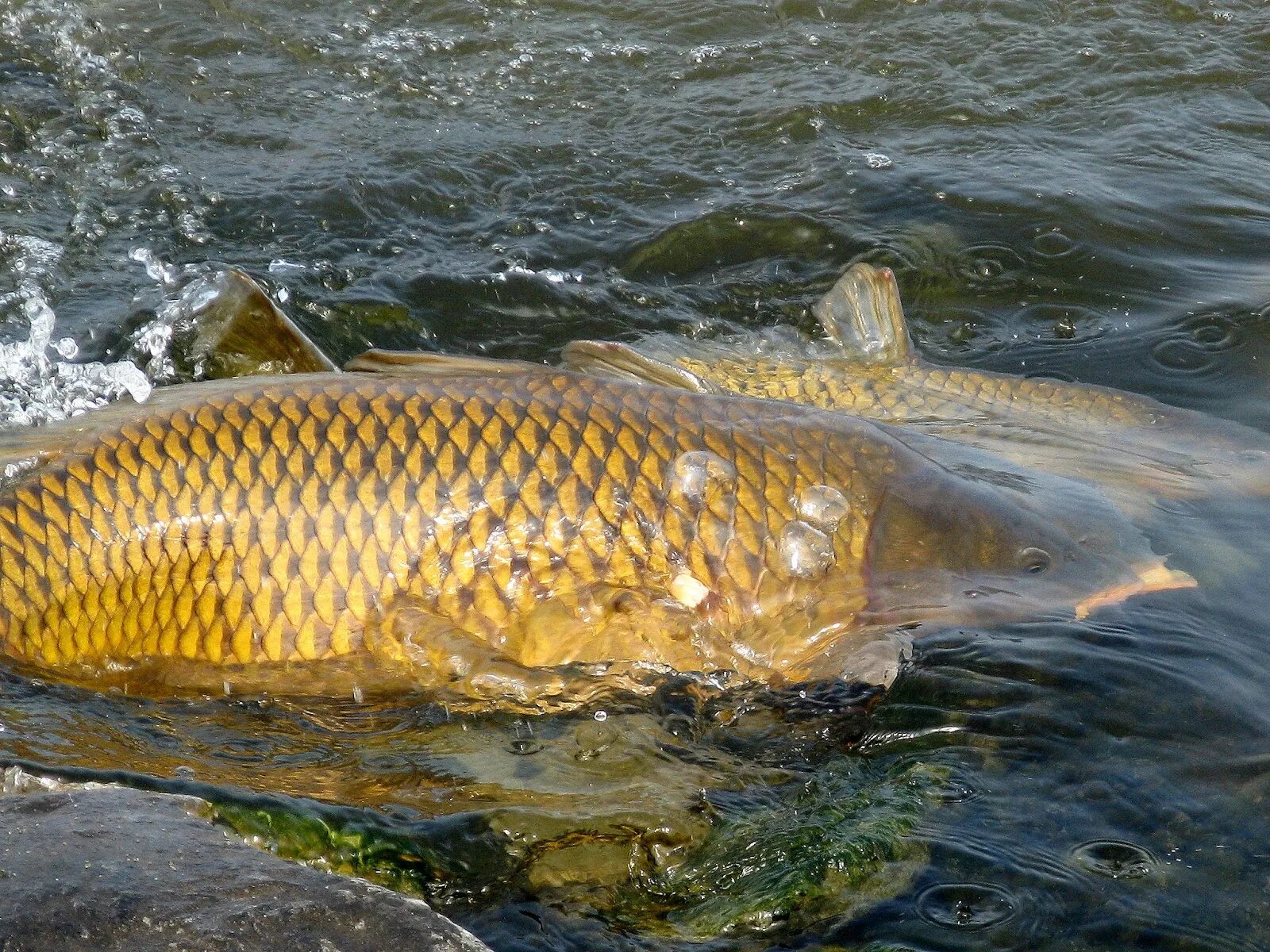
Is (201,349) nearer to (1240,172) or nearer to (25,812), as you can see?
(25,812)

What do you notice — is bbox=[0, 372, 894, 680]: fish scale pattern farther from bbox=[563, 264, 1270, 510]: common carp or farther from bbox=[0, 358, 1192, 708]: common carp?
bbox=[563, 264, 1270, 510]: common carp

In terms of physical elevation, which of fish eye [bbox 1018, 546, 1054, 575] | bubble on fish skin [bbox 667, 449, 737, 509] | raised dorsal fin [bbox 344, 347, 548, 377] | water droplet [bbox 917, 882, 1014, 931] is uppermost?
raised dorsal fin [bbox 344, 347, 548, 377]

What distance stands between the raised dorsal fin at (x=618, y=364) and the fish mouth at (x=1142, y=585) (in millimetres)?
1200

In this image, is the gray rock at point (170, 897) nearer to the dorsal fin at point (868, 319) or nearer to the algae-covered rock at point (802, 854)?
the algae-covered rock at point (802, 854)

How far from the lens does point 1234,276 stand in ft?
19.5

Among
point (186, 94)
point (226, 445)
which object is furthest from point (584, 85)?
point (226, 445)

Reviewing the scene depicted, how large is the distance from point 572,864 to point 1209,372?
3787 millimetres

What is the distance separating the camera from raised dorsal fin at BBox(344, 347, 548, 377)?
357 centimetres

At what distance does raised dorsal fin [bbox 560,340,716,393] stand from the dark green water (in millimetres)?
1022

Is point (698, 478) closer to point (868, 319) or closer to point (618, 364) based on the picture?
point (618, 364)

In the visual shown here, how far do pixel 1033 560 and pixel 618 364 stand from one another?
50.9 inches

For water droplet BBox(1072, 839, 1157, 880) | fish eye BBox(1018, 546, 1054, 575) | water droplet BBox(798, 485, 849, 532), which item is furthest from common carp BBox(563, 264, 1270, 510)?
water droplet BBox(1072, 839, 1157, 880)

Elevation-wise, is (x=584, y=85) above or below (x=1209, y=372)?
above

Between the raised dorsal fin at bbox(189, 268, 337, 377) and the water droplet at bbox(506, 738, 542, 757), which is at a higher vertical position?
the raised dorsal fin at bbox(189, 268, 337, 377)
